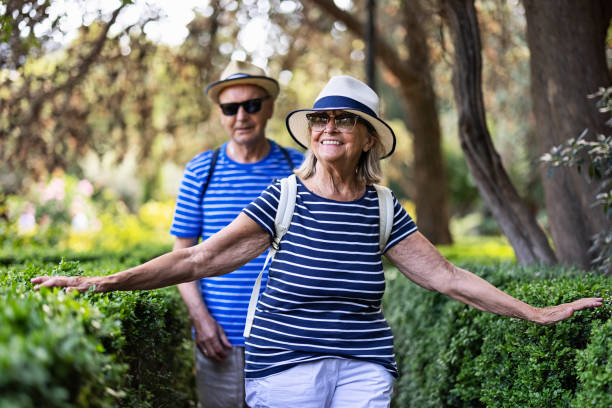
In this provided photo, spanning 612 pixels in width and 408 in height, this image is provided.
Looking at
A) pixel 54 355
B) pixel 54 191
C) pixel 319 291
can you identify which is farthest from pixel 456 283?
pixel 54 191

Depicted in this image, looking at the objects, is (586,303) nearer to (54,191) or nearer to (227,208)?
(227,208)

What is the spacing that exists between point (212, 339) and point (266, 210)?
4.05 feet

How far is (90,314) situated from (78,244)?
9468 millimetres

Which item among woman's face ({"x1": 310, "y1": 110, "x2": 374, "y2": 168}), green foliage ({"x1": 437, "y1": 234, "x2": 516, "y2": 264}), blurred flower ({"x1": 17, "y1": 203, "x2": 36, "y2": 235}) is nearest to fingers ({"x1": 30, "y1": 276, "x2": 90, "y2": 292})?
woman's face ({"x1": 310, "y1": 110, "x2": 374, "y2": 168})

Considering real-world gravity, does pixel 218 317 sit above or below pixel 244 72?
below

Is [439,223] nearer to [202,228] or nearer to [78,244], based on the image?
[78,244]

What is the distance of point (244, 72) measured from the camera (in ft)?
14.9

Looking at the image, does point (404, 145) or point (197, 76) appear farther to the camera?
point (404, 145)

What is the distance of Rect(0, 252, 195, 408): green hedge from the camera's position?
1.71 m

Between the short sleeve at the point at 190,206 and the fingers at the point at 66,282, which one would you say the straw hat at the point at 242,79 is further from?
the fingers at the point at 66,282

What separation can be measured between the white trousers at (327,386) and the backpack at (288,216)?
30 cm

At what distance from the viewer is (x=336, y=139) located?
3287 millimetres

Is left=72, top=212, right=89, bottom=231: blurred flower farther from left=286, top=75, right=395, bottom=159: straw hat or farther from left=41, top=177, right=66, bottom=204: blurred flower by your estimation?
left=286, top=75, right=395, bottom=159: straw hat

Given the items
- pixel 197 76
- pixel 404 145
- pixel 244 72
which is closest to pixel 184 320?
pixel 244 72
